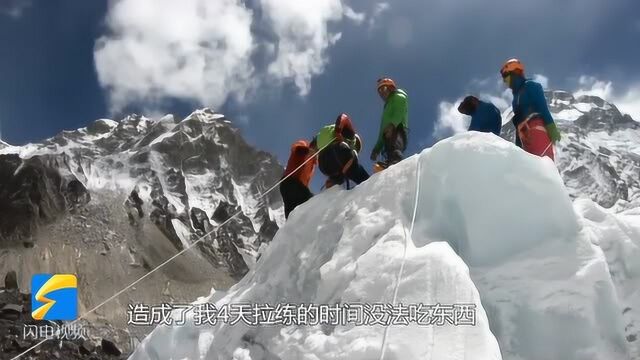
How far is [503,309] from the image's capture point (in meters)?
5.36

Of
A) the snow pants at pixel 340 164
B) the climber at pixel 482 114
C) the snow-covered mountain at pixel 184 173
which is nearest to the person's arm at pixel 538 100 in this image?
the climber at pixel 482 114

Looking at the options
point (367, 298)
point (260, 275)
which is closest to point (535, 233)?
point (367, 298)

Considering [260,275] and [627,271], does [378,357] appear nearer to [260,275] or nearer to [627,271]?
[260,275]

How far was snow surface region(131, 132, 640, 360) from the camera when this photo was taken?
16.1 feet

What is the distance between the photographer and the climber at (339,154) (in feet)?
23.7

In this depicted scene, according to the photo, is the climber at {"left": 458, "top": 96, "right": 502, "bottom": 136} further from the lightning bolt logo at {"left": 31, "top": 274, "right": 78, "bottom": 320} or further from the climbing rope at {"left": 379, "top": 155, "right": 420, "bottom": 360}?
the lightning bolt logo at {"left": 31, "top": 274, "right": 78, "bottom": 320}

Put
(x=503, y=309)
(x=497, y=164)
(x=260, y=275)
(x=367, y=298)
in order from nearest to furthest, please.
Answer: (x=367, y=298) → (x=503, y=309) → (x=497, y=164) → (x=260, y=275)

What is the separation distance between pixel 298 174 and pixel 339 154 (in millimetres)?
1069

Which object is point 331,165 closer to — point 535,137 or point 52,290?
point 535,137

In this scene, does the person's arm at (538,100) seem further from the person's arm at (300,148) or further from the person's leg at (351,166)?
the person's arm at (300,148)

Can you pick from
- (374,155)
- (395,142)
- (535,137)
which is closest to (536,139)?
(535,137)

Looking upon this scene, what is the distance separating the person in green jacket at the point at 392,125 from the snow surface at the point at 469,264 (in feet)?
6.72

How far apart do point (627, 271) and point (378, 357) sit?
310cm

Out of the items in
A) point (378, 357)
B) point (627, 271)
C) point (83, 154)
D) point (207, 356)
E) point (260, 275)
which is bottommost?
point (378, 357)
